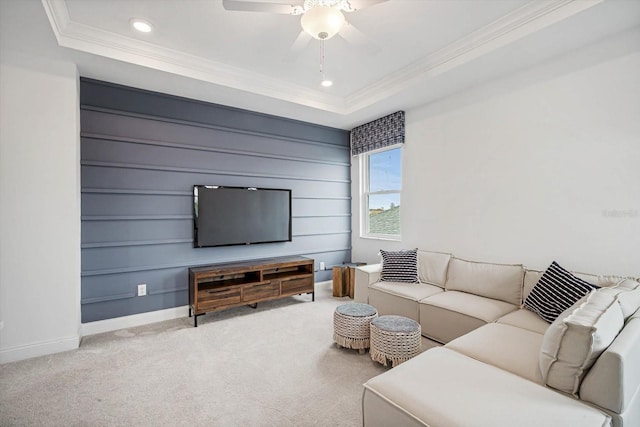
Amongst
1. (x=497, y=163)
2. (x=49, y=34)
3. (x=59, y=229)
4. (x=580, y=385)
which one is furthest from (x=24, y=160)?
(x=497, y=163)

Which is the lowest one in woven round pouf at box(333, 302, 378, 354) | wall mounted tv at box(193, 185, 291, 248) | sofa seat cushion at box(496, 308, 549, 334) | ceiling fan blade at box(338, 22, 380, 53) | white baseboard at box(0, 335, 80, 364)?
white baseboard at box(0, 335, 80, 364)

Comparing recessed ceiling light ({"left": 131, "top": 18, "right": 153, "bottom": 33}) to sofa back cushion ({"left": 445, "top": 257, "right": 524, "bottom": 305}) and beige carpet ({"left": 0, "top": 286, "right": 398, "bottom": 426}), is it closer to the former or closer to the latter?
beige carpet ({"left": 0, "top": 286, "right": 398, "bottom": 426})

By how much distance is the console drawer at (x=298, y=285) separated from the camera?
3.80 meters

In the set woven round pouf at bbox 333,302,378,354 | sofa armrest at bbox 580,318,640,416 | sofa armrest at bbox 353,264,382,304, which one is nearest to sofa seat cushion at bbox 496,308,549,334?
sofa armrest at bbox 580,318,640,416

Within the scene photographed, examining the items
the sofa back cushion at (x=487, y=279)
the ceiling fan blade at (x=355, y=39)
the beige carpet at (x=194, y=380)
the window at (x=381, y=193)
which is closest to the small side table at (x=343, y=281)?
the window at (x=381, y=193)

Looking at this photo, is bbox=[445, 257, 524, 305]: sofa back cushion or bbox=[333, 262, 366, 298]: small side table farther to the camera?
bbox=[333, 262, 366, 298]: small side table

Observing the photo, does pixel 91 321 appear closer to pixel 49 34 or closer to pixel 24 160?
pixel 24 160

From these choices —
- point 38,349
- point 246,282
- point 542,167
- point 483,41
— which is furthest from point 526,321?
point 38,349

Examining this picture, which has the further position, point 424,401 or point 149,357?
point 149,357

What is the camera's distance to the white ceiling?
2.20 m

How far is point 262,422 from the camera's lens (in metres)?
1.74

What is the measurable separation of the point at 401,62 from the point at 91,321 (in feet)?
13.6

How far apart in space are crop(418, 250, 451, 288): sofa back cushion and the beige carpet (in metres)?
1.22

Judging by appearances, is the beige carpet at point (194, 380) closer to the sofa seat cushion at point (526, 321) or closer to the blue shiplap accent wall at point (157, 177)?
the blue shiplap accent wall at point (157, 177)
